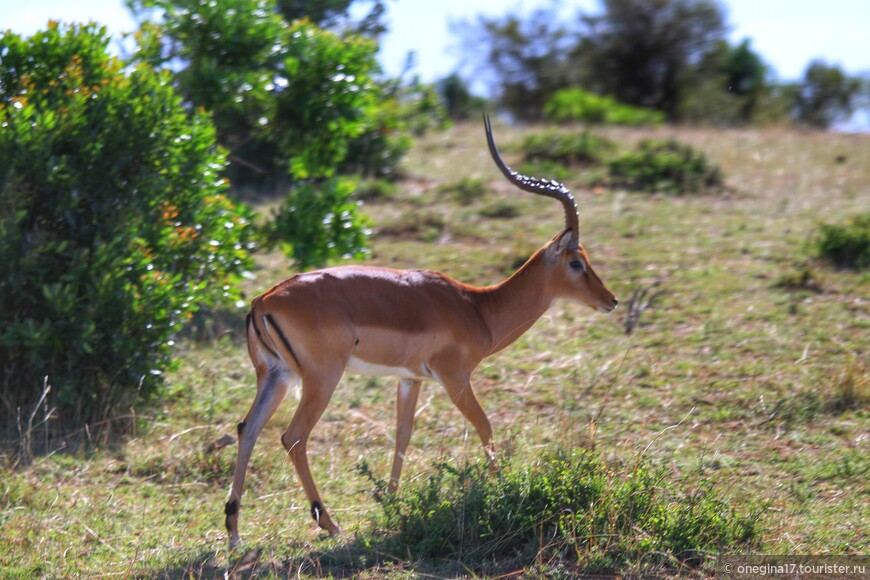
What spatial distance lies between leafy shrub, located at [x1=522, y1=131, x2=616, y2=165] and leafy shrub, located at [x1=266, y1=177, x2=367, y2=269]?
491cm

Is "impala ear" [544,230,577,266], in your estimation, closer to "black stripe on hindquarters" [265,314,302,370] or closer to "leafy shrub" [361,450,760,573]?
"leafy shrub" [361,450,760,573]

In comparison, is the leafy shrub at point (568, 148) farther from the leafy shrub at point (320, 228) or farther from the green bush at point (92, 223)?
the green bush at point (92, 223)

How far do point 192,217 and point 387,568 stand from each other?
3.78 metres

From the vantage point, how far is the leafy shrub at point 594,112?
17.4m

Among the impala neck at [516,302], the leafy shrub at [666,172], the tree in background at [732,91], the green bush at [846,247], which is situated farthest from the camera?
the tree in background at [732,91]

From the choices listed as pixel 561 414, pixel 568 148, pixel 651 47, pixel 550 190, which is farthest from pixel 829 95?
pixel 561 414

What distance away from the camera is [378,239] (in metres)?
11.3

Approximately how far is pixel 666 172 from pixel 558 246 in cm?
662

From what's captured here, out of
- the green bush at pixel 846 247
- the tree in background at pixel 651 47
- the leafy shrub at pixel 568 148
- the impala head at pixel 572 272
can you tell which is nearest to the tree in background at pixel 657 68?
the tree in background at pixel 651 47

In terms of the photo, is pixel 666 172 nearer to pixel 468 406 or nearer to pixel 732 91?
pixel 468 406

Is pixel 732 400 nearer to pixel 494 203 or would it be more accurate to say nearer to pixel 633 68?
pixel 494 203

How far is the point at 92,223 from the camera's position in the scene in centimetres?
740

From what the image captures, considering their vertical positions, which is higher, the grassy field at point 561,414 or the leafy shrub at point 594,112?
the leafy shrub at point 594,112

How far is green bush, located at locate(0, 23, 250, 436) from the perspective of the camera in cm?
699
